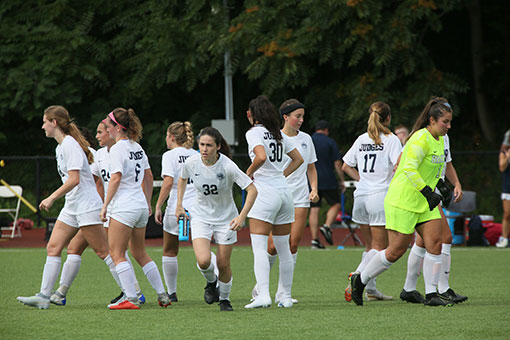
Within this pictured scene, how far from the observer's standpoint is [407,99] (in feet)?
67.2

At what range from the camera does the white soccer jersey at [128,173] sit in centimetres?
859

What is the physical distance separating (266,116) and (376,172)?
151 cm

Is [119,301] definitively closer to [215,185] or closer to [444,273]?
[215,185]

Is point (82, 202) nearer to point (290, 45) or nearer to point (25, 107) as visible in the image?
point (290, 45)

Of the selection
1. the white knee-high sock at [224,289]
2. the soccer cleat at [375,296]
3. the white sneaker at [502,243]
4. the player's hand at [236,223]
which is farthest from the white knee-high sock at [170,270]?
the white sneaker at [502,243]

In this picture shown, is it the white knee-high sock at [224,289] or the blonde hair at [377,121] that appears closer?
the white knee-high sock at [224,289]

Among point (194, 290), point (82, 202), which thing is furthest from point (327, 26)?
point (82, 202)

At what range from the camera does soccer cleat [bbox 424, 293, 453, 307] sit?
8.65 meters

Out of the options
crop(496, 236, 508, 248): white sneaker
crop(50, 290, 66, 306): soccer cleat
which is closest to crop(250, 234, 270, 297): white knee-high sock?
crop(50, 290, 66, 306): soccer cleat

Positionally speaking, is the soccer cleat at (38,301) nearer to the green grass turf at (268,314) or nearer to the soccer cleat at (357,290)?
the green grass turf at (268,314)

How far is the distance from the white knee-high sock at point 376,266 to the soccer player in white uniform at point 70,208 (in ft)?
8.57

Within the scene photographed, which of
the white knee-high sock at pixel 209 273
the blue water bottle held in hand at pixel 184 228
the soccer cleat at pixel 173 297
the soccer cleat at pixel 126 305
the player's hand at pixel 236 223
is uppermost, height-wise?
the player's hand at pixel 236 223

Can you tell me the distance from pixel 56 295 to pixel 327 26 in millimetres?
12216

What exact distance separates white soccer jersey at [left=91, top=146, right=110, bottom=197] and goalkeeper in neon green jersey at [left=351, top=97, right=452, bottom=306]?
2.82 metres
